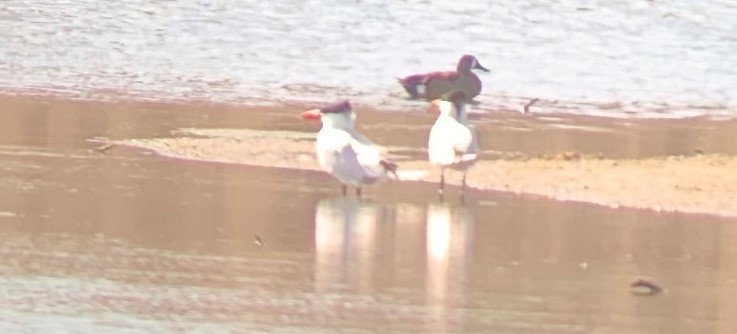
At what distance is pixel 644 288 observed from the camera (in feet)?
28.3

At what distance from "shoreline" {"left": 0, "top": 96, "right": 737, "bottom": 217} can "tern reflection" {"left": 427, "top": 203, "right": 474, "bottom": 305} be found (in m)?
1.00

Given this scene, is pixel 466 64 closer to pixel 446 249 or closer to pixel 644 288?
pixel 446 249

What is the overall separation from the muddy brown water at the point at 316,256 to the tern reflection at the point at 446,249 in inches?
0.6

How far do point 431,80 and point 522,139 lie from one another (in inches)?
87.7

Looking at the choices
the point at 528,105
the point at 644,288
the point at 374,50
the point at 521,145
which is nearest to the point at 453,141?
the point at 521,145

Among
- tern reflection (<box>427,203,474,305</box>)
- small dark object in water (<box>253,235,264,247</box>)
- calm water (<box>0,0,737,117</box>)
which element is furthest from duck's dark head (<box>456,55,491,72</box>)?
small dark object in water (<box>253,235,264,247</box>)

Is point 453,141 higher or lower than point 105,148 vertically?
higher

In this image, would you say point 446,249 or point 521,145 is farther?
point 521,145

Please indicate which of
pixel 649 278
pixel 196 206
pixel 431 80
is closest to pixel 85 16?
pixel 431 80

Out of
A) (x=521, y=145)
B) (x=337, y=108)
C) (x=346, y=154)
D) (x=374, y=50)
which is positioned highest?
(x=337, y=108)

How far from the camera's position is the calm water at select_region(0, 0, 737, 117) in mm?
16500

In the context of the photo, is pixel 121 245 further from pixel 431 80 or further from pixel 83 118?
pixel 431 80

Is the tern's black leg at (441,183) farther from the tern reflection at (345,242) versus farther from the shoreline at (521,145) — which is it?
the tern reflection at (345,242)

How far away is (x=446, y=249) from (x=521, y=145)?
4.48 metres
